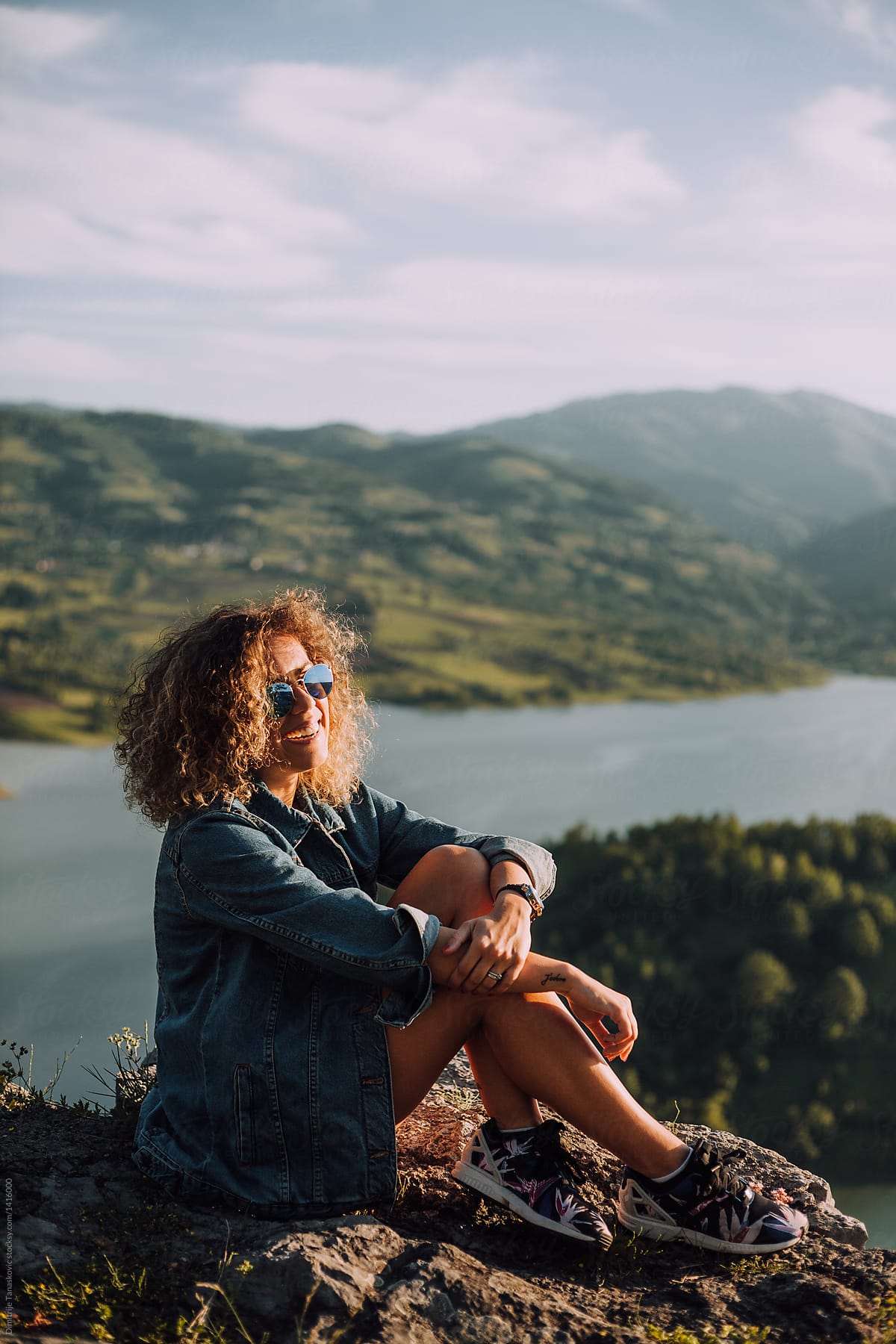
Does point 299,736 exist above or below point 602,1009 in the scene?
above

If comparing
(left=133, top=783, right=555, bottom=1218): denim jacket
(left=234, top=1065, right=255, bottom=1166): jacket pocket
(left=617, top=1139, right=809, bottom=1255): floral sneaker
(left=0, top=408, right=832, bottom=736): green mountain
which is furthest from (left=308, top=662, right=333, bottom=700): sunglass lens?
(left=0, top=408, right=832, bottom=736): green mountain

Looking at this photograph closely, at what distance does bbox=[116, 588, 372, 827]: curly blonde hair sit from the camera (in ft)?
9.35

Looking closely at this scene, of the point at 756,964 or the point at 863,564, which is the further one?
the point at 863,564

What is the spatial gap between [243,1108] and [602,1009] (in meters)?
0.93

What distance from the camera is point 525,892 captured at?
9.88 feet

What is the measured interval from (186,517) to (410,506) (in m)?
40.7

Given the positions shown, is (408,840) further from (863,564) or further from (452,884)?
(863,564)

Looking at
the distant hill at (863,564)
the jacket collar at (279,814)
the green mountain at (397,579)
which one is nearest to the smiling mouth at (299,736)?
the jacket collar at (279,814)

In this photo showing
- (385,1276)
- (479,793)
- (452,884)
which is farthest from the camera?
(479,793)

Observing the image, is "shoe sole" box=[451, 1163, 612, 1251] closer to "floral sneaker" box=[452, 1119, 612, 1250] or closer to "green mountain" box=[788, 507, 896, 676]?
"floral sneaker" box=[452, 1119, 612, 1250]

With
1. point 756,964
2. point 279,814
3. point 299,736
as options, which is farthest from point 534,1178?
point 756,964

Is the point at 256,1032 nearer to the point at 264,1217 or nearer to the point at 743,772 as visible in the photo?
the point at 264,1217

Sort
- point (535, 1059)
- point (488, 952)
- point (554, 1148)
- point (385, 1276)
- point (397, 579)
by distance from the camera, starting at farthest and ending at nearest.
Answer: point (397, 579)
point (554, 1148)
point (535, 1059)
point (488, 952)
point (385, 1276)

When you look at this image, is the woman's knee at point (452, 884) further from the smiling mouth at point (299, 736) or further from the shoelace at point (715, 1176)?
the shoelace at point (715, 1176)
